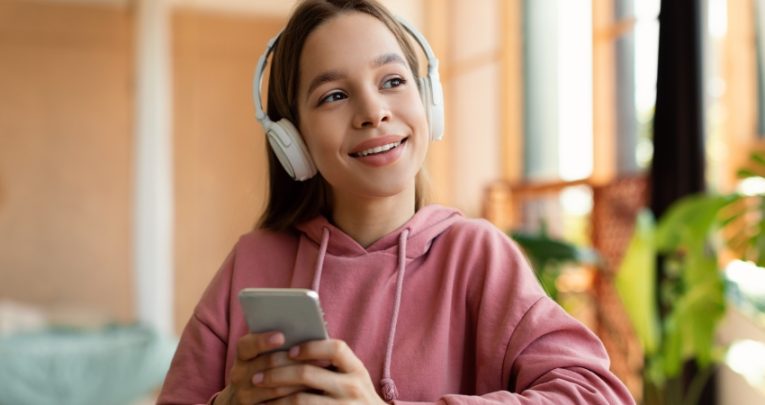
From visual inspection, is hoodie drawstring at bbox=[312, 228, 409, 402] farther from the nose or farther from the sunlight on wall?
the sunlight on wall

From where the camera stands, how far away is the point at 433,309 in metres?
0.72

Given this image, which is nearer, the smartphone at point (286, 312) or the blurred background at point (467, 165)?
the smartphone at point (286, 312)

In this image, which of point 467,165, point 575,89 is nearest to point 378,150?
point 575,89

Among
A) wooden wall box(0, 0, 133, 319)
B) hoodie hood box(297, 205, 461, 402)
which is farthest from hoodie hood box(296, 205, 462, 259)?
wooden wall box(0, 0, 133, 319)

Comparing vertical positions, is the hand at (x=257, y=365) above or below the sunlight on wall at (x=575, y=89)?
below

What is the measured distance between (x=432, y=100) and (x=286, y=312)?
0.26 meters

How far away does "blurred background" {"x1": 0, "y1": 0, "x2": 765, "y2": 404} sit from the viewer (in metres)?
2.76

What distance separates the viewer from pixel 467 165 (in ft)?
17.4

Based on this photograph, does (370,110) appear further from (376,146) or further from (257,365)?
(257,365)

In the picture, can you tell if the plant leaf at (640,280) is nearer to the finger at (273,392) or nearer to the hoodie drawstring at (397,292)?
the hoodie drawstring at (397,292)

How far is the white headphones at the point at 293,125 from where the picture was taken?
756 millimetres

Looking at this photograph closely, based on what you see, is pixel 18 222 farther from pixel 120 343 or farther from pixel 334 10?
pixel 334 10

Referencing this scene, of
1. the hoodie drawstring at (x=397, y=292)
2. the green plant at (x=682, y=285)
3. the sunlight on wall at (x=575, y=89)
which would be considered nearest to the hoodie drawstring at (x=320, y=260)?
the hoodie drawstring at (x=397, y=292)

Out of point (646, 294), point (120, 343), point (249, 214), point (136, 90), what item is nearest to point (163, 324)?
point (120, 343)
